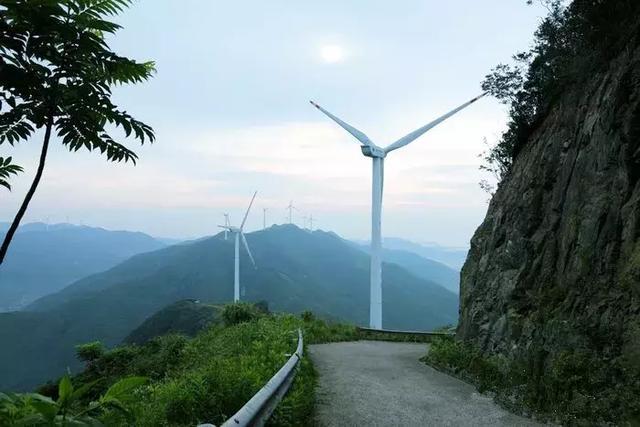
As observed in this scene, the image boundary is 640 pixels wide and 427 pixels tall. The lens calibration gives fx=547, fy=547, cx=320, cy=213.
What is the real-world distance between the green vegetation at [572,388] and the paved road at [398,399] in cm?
40

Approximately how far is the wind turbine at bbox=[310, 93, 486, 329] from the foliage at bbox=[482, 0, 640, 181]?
1091 centimetres

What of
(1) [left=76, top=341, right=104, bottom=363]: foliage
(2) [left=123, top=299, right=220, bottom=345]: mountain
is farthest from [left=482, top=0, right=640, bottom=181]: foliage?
(2) [left=123, top=299, right=220, bottom=345]: mountain

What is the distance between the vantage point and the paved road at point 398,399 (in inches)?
327

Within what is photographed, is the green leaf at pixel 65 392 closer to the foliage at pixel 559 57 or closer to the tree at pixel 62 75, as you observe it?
the tree at pixel 62 75

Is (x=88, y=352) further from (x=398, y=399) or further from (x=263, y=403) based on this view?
(x=263, y=403)

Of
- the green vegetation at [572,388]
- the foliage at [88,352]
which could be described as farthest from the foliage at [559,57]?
the foliage at [88,352]

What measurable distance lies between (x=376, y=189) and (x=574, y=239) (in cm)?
2481

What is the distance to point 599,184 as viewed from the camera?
1077cm

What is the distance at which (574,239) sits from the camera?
1110 centimetres

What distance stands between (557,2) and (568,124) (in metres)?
7.38

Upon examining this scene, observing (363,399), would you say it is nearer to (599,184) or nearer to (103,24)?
(599,184)

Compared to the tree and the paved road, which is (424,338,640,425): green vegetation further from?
the tree

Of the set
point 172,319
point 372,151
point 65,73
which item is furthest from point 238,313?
point 172,319

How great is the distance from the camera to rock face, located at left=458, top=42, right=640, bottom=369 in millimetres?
9117
